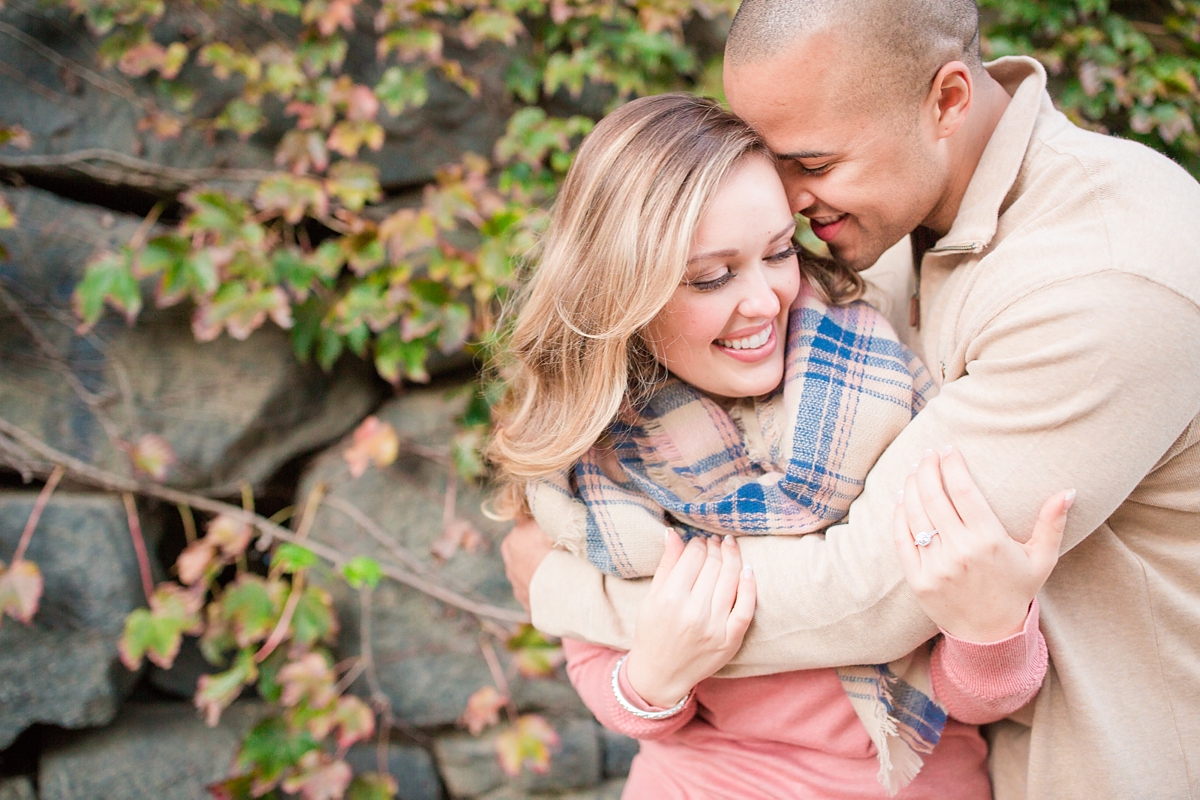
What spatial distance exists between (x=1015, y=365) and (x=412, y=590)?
1900 mm

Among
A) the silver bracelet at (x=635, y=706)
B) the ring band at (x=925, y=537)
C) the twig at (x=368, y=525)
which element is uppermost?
the ring band at (x=925, y=537)

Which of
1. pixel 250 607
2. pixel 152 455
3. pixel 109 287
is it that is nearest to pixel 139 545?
pixel 152 455

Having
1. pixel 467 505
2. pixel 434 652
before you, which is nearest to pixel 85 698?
pixel 434 652

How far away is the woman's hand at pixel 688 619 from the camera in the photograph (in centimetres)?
122

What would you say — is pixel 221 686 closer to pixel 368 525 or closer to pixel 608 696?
pixel 368 525

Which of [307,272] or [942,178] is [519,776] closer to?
[307,272]

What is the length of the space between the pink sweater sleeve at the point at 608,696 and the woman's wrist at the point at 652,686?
20mm

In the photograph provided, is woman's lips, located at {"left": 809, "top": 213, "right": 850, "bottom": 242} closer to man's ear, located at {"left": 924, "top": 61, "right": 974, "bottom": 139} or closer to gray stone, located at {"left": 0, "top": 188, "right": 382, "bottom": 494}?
man's ear, located at {"left": 924, "top": 61, "right": 974, "bottom": 139}

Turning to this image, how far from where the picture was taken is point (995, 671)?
1.11 metres

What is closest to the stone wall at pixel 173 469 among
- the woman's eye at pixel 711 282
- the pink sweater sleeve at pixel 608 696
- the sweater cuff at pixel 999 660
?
the pink sweater sleeve at pixel 608 696

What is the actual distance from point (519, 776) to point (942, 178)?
204cm

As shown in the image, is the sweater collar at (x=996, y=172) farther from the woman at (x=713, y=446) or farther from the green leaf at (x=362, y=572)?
the green leaf at (x=362, y=572)

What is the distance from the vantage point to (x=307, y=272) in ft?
7.20

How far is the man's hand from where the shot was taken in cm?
158
